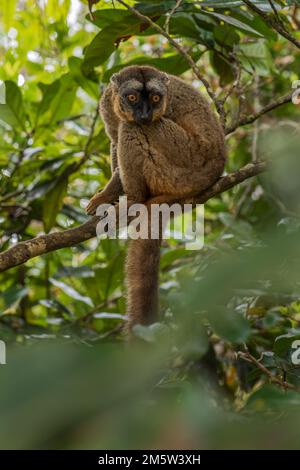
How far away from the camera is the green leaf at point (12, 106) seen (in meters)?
5.71

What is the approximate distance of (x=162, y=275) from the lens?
19.7ft

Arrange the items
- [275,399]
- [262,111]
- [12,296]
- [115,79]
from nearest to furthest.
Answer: [275,399], [262,111], [115,79], [12,296]

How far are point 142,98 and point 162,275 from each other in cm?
195

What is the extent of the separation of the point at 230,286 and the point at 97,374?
0.63ft

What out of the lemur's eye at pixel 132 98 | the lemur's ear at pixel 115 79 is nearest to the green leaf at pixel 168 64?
the lemur's ear at pixel 115 79

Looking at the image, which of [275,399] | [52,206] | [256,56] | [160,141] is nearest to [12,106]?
[52,206]

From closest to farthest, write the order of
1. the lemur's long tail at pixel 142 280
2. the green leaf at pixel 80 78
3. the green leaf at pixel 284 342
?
the green leaf at pixel 284 342 → the lemur's long tail at pixel 142 280 → the green leaf at pixel 80 78

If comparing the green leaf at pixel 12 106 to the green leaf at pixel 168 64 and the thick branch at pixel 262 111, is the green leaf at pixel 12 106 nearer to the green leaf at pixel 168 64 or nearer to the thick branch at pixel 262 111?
the green leaf at pixel 168 64

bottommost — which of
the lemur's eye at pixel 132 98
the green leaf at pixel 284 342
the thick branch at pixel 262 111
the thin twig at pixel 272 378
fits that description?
the thin twig at pixel 272 378

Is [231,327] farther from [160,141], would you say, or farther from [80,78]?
[80,78]

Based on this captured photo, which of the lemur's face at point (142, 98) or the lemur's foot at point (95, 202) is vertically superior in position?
the lemur's face at point (142, 98)

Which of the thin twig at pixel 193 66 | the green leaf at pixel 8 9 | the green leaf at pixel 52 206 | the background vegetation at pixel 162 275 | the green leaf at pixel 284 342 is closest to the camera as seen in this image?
the background vegetation at pixel 162 275

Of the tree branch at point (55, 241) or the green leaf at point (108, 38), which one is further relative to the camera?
the green leaf at point (108, 38)

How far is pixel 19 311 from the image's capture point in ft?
20.6
